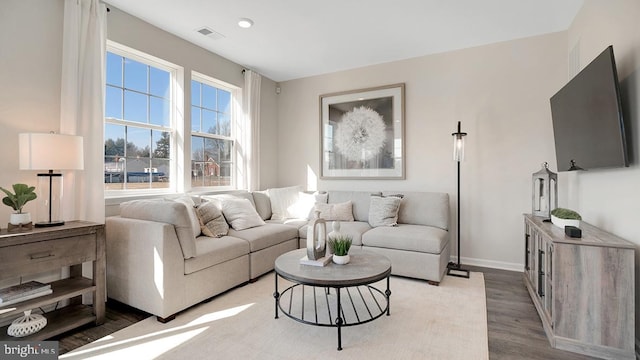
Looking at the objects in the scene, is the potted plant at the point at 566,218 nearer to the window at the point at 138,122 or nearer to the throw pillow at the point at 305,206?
the throw pillow at the point at 305,206

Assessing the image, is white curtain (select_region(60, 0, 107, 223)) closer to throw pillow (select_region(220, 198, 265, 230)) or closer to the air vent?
the air vent

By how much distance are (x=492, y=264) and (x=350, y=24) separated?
3.12 metres

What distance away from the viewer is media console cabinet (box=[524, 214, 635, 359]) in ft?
5.88

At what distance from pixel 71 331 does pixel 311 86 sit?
3967 millimetres

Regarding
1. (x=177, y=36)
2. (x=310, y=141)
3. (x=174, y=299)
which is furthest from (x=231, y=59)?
(x=174, y=299)

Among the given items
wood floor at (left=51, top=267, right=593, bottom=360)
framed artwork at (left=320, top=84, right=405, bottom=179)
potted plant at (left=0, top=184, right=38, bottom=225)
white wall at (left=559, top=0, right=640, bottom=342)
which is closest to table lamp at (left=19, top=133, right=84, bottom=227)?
potted plant at (left=0, top=184, right=38, bottom=225)

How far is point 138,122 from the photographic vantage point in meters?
3.24

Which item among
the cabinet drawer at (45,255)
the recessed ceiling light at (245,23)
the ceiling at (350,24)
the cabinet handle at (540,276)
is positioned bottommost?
the cabinet handle at (540,276)

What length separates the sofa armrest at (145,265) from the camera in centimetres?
232

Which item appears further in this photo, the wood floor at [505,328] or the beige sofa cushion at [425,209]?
the beige sofa cushion at [425,209]

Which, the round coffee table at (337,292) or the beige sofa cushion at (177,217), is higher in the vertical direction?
the beige sofa cushion at (177,217)

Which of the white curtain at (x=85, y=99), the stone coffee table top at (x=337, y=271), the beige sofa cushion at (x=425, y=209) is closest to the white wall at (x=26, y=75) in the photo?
the white curtain at (x=85, y=99)

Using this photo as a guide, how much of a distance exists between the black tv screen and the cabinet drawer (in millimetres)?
3625

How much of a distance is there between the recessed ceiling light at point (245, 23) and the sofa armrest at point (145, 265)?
2071 mm
